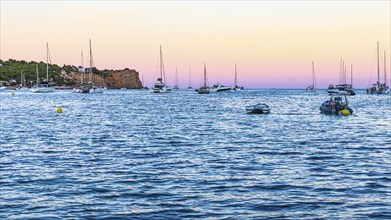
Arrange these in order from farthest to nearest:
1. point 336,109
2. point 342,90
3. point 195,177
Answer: point 342,90, point 336,109, point 195,177

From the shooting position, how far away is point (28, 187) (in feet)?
66.9

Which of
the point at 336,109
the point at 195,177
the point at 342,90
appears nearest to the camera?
the point at 195,177

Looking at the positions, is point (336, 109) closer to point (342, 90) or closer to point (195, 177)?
point (195, 177)

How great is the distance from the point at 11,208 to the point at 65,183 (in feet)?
13.9

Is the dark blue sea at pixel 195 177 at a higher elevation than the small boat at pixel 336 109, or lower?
lower

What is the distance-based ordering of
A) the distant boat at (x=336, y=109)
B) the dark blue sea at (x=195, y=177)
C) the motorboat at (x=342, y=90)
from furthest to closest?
the motorboat at (x=342, y=90) → the distant boat at (x=336, y=109) → the dark blue sea at (x=195, y=177)

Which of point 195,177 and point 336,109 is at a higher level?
point 336,109

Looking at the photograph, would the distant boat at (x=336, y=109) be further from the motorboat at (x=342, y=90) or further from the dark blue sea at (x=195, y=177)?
the motorboat at (x=342, y=90)

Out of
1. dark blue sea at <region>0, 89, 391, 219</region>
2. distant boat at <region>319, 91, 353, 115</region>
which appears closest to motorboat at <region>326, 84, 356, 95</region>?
distant boat at <region>319, 91, 353, 115</region>

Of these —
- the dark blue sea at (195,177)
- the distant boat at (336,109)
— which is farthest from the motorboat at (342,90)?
the dark blue sea at (195,177)

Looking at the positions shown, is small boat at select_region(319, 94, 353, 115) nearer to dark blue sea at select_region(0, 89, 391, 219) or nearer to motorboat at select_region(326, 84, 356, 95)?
dark blue sea at select_region(0, 89, 391, 219)

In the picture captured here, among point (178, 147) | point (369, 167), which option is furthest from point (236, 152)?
point (369, 167)

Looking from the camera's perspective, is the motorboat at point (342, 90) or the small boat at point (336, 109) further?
the motorboat at point (342, 90)

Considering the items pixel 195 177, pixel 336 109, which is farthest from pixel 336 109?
pixel 195 177
